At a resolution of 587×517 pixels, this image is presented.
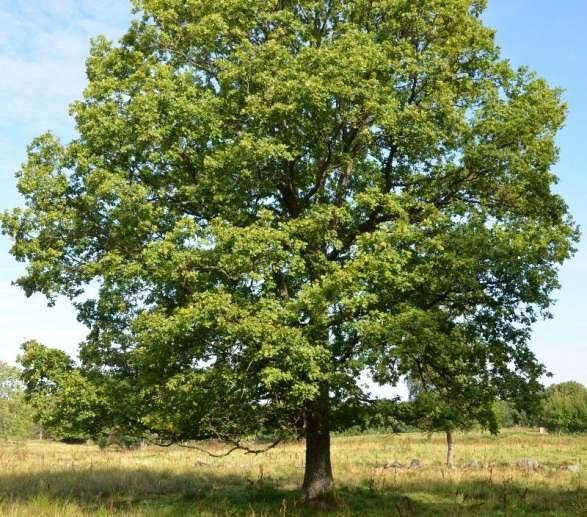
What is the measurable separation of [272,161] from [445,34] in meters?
6.44

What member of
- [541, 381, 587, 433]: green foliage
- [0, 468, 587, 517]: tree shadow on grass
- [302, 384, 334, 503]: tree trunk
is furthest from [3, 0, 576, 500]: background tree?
[541, 381, 587, 433]: green foliage

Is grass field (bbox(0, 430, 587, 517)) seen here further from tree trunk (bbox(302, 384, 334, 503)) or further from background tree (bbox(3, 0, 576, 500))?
background tree (bbox(3, 0, 576, 500))

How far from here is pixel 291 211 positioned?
18.0 metres

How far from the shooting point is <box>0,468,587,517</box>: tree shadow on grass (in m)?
16.3

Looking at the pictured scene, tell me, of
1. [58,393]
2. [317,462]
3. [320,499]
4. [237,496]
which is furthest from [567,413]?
[58,393]

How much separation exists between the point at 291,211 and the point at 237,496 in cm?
1036

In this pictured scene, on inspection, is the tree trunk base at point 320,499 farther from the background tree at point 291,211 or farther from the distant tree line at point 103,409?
the distant tree line at point 103,409

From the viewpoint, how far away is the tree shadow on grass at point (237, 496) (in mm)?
16312

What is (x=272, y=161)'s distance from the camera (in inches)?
636

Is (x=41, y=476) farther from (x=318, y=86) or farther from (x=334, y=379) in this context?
(x=318, y=86)

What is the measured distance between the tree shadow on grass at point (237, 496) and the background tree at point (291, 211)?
2117 millimetres

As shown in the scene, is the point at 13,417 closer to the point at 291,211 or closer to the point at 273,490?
the point at 273,490

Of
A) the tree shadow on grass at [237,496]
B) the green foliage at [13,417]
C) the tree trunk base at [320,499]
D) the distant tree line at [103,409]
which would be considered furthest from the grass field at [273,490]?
the green foliage at [13,417]

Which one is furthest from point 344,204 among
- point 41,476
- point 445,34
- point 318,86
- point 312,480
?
point 41,476
